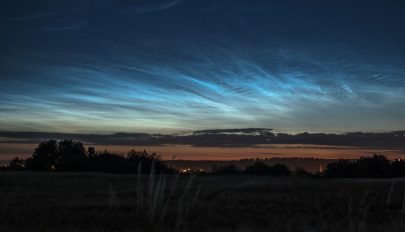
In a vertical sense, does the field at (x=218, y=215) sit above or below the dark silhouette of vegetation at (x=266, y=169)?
below

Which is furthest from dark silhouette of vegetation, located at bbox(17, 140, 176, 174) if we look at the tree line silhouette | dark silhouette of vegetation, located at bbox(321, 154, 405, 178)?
dark silhouette of vegetation, located at bbox(321, 154, 405, 178)

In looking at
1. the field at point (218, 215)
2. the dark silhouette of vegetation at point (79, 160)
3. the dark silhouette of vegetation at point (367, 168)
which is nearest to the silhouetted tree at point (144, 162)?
the dark silhouette of vegetation at point (79, 160)

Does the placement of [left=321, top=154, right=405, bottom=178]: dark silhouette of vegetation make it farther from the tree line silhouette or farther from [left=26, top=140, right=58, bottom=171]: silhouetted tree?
[left=26, top=140, right=58, bottom=171]: silhouetted tree

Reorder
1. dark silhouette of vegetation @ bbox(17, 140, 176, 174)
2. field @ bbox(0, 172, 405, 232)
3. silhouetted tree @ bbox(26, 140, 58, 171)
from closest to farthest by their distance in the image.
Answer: field @ bbox(0, 172, 405, 232) < dark silhouette of vegetation @ bbox(17, 140, 176, 174) < silhouetted tree @ bbox(26, 140, 58, 171)

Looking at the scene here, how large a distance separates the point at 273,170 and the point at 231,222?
139ft

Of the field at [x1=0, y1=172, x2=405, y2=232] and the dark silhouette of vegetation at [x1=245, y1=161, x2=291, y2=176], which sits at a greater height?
the dark silhouette of vegetation at [x1=245, y1=161, x2=291, y2=176]

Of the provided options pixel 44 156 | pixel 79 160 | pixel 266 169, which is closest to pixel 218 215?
pixel 266 169

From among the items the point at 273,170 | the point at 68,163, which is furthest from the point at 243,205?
the point at 68,163

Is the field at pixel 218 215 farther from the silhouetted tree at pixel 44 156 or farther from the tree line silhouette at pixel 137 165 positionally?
the silhouetted tree at pixel 44 156

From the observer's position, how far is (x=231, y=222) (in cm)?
1343

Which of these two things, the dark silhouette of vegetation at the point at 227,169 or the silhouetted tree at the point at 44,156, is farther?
the silhouetted tree at the point at 44,156

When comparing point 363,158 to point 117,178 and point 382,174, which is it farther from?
point 117,178

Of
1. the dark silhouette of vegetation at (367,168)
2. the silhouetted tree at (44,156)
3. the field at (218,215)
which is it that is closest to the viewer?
the field at (218,215)

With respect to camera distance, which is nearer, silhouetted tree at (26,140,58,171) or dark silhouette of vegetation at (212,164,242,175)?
dark silhouette of vegetation at (212,164,242,175)
